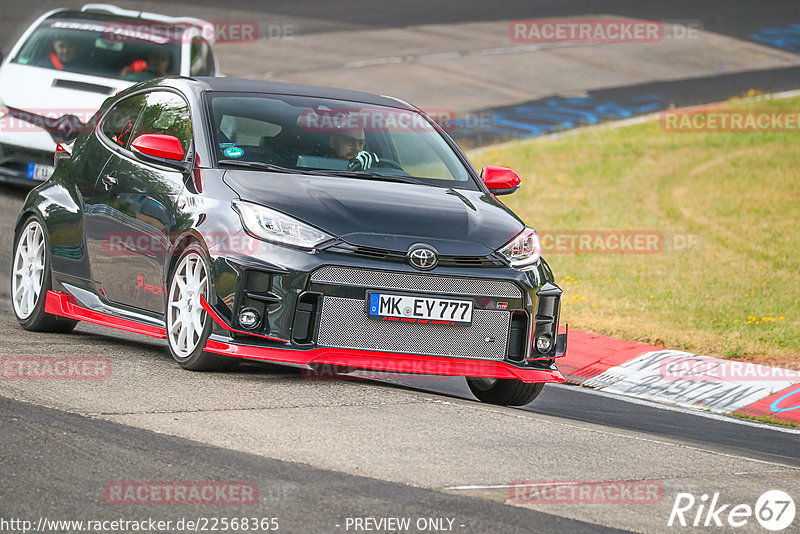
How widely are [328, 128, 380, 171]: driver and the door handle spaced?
1357 mm

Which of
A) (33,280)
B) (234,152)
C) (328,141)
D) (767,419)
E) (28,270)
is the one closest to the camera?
(234,152)

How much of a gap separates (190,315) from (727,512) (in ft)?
10.5

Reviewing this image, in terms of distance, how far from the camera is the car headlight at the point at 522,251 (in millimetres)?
7355

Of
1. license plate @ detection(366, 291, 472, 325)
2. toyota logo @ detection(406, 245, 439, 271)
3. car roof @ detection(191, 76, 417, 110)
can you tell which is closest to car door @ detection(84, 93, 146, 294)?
car roof @ detection(191, 76, 417, 110)

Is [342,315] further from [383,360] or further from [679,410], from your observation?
[679,410]

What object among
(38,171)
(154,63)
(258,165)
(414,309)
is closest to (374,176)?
(258,165)

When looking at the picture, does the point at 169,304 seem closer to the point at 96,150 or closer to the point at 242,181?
the point at 242,181

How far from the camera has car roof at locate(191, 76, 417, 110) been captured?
27.3 feet

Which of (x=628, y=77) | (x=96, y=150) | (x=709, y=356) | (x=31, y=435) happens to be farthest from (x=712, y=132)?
(x=31, y=435)

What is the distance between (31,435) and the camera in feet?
19.2

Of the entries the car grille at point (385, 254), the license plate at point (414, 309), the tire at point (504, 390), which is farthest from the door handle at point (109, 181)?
the tire at point (504, 390)

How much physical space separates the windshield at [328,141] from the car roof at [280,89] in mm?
76

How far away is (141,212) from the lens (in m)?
7.84

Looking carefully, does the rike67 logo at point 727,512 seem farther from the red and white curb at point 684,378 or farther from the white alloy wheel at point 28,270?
the white alloy wheel at point 28,270
